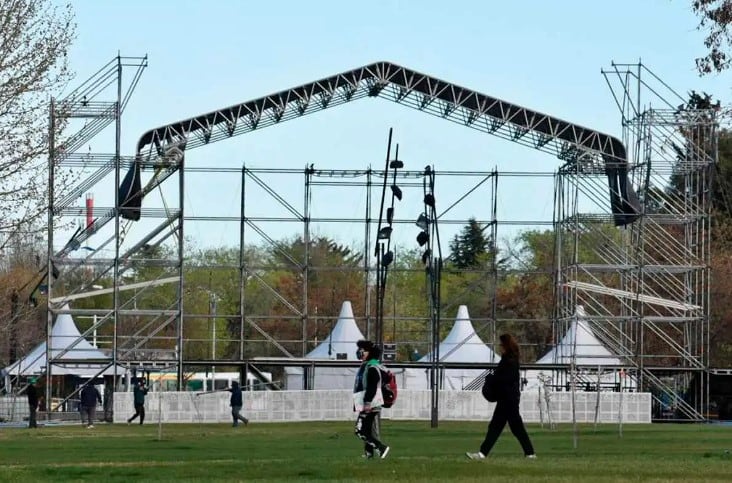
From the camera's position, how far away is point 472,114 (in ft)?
192

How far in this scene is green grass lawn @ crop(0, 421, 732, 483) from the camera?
60.8 feet

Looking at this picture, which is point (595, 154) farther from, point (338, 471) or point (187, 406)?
point (338, 471)

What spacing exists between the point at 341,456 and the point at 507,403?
4.15 m

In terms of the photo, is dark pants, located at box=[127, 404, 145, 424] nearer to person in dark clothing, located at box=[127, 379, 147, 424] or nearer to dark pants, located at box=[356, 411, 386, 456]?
person in dark clothing, located at box=[127, 379, 147, 424]

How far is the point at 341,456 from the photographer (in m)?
25.0

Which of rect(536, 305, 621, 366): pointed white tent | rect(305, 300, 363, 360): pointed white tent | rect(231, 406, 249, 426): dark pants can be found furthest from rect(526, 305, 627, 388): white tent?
rect(231, 406, 249, 426): dark pants

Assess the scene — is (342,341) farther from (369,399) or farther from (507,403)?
(507,403)

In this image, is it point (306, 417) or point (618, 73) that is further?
point (618, 73)

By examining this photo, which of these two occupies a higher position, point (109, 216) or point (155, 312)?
point (109, 216)

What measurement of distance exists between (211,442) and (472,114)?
2839 centimetres

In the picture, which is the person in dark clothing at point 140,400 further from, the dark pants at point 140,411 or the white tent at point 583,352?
the white tent at point 583,352

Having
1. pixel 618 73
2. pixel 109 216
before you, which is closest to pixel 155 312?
pixel 109 216

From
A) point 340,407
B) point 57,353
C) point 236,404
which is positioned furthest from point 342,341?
point 236,404

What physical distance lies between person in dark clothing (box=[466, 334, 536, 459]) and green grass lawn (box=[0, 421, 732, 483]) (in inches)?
12.1
